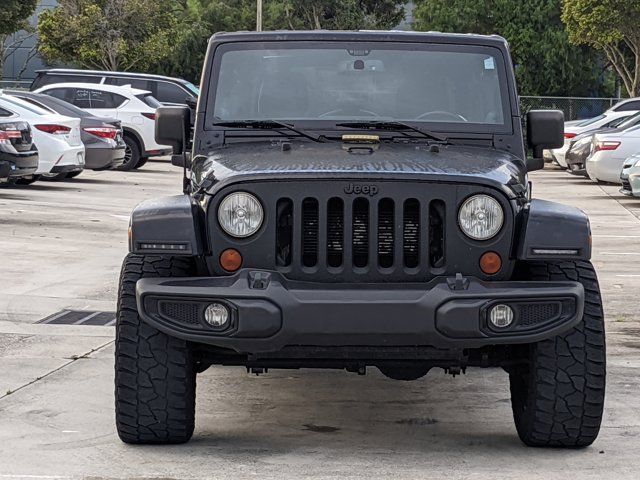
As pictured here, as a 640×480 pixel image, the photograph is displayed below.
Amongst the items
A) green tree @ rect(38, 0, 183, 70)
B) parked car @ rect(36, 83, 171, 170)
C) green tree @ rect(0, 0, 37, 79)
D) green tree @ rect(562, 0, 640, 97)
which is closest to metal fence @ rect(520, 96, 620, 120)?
green tree @ rect(562, 0, 640, 97)

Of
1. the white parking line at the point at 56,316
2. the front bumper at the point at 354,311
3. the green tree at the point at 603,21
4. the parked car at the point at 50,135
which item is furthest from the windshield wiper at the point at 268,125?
the green tree at the point at 603,21

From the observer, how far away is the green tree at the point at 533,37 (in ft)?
177

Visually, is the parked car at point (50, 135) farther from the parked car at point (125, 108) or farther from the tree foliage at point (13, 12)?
the tree foliage at point (13, 12)

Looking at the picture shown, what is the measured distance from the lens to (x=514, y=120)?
7.82 metres

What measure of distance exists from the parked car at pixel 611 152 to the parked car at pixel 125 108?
927 cm

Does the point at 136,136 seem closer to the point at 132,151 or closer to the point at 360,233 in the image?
the point at 132,151

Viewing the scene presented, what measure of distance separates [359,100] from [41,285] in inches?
220

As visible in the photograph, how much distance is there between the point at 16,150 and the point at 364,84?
591 inches

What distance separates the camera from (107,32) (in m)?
51.5

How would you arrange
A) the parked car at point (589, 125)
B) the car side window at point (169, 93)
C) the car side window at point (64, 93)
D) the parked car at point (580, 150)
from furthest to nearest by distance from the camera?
the car side window at point (169, 93) → the parked car at point (589, 125) → the car side window at point (64, 93) → the parked car at point (580, 150)

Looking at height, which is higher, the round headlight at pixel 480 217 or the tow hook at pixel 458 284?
the round headlight at pixel 480 217

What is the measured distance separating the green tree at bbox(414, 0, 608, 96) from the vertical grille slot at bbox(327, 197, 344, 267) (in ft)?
157

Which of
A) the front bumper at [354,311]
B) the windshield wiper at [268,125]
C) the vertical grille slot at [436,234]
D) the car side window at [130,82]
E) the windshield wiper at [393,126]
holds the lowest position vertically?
the car side window at [130,82]

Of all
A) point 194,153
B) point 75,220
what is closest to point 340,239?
point 194,153
